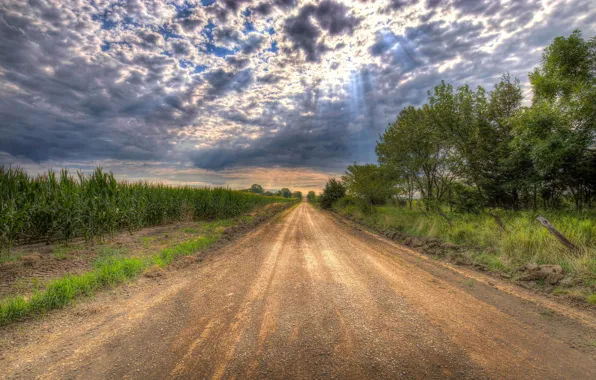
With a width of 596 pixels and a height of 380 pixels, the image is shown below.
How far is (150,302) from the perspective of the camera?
417 centimetres

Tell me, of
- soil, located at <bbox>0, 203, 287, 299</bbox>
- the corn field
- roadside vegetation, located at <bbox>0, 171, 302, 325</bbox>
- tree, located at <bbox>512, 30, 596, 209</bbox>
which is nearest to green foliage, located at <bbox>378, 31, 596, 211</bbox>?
tree, located at <bbox>512, 30, 596, 209</bbox>

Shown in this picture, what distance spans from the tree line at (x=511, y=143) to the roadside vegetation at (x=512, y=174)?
1.8 inches

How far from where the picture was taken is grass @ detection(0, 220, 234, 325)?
371 centimetres

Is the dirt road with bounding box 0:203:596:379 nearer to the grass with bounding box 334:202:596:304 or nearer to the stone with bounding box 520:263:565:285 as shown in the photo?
the stone with bounding box 520:263:565:285

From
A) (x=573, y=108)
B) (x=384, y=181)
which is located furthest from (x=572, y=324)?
(x=384, y=181)

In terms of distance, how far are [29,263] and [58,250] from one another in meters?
1.63

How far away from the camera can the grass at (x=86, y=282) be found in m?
3.71

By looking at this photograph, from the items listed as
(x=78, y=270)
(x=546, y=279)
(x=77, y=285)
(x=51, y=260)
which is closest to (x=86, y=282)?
(x=77, y=285)

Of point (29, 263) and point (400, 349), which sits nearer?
point (400, 349)

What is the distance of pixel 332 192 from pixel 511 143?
31444 millimetres

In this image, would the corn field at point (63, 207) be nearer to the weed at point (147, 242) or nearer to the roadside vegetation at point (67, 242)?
the roadside vegetation at point (67, 242)

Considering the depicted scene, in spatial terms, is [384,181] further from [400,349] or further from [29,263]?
[29,263]

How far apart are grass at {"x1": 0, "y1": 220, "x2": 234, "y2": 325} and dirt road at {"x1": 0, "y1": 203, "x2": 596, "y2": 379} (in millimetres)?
475

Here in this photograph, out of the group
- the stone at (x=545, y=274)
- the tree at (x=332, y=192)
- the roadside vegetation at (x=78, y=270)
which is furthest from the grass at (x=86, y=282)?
the tree at (x=332, y=192)
